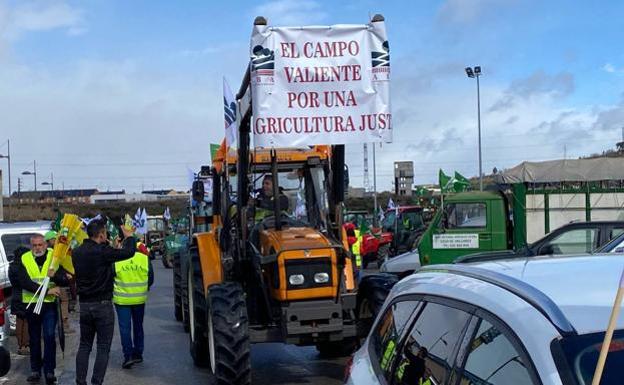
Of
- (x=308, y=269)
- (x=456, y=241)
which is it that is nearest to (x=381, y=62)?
(x=308, y=269)

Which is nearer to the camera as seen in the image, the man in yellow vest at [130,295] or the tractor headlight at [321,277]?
the tractor headlight at [321,277]

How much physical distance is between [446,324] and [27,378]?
740 centimetres

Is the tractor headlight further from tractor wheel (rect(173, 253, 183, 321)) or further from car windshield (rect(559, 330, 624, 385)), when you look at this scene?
tractor wheel (rect(173, 253, 183, 321))

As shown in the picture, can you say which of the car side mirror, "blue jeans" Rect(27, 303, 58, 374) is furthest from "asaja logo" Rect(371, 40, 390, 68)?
the car side mirror

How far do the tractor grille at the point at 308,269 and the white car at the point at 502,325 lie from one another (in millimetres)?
3871

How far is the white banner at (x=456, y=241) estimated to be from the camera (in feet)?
48.8

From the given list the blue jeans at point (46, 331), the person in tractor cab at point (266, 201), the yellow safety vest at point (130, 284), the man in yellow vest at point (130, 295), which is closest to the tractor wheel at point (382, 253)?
the man in yellow vest at point (130, 295)

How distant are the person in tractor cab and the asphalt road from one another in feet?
6.34

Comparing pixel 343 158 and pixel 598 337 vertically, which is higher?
pixel 343 158

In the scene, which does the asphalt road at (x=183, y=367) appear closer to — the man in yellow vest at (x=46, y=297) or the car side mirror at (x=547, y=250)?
the man in yellow vest at (x=46, y=297)

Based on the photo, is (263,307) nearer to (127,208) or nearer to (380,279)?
(380,279)

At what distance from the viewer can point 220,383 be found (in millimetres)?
7070

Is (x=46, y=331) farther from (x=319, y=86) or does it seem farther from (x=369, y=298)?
(x=319, y=86)

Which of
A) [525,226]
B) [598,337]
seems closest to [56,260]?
[598,337]
